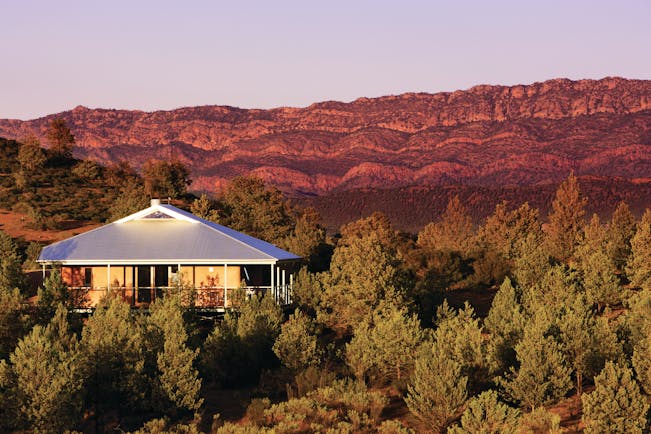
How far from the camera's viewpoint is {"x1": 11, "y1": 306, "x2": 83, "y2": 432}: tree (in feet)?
85.1

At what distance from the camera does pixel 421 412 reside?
89.2 feet

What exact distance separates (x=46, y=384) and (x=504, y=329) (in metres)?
15.4

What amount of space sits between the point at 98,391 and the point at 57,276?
30.6 ft

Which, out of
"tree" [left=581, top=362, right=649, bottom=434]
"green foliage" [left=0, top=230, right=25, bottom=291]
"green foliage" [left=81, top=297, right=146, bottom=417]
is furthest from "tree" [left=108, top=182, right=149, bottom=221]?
"tree" [left=581, top=362, right=649, bottom=434]

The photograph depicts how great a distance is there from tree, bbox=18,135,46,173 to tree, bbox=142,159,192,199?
9.49 metres

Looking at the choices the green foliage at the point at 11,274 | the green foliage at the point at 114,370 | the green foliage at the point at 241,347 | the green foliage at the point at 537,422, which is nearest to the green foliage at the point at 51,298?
the green foliage at the point at 11,274

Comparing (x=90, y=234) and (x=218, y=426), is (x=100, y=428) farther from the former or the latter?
(x=90, y=234)

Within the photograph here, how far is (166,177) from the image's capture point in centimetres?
8894

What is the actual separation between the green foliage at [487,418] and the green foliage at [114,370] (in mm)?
8893

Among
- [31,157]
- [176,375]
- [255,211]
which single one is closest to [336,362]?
[176,375]

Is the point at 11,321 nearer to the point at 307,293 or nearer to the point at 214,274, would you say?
the point at 214,274

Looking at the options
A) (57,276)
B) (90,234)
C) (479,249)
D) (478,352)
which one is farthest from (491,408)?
(479,249)

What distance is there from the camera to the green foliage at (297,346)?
3238cm

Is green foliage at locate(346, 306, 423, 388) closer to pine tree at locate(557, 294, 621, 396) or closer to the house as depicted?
pine tree at locate(557, 294, 621, 396)
